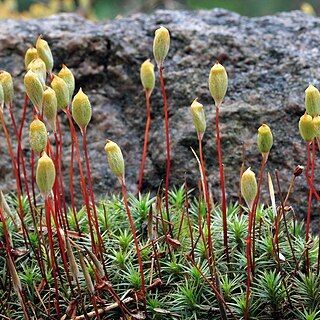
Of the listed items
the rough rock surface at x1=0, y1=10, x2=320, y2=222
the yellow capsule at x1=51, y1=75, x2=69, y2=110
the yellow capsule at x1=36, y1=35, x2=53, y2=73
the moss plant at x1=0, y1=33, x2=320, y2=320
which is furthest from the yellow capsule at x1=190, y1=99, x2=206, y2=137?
the rough rock surface at x1=0, y1=10, x2=320, y2=222

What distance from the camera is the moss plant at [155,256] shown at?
4.19 ft

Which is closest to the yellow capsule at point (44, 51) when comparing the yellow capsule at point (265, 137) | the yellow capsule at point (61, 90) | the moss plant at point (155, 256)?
the moss plant at point (155, 256)

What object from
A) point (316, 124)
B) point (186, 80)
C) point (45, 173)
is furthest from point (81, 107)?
point (186, 80)

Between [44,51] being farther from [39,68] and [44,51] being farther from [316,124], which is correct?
[316,124]

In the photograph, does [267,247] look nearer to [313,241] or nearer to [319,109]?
[313,241]

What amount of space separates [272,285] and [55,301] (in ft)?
1.48

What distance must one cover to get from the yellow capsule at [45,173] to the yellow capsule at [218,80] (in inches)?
14.3

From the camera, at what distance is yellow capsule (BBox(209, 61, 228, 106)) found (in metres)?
1.28

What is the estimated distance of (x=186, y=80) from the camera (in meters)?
2.06

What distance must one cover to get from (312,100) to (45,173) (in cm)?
54

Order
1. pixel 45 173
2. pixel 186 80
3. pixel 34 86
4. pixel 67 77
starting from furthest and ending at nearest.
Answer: pixel 186 80 < pixel 67 77 < pixel 34 86 < pixel 45 173

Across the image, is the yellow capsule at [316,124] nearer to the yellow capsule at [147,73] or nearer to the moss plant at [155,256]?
Answer: the moss plant at [155,256]

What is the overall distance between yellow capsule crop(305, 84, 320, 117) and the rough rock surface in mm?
550

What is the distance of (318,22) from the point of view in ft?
7.23
